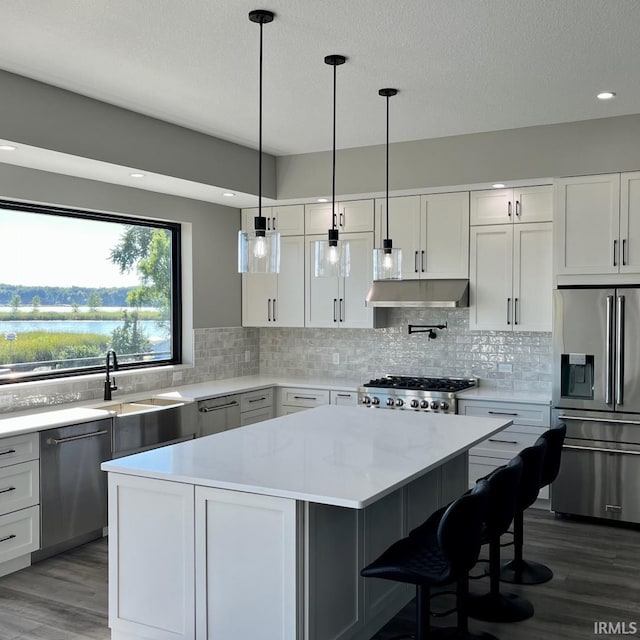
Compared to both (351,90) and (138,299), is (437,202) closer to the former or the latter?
(351,90)

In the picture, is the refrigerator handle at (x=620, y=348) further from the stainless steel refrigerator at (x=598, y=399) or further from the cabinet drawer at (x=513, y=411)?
the cabinet drawer at (x=513, y=411)

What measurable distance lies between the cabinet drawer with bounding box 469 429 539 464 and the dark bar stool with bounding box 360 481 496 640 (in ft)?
8.21

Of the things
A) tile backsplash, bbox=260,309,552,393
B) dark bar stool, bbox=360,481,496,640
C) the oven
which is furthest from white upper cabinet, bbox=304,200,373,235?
dark bar stool, bbox=360,481,496,640

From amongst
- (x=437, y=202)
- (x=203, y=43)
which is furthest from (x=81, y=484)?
(x=437, y=202)

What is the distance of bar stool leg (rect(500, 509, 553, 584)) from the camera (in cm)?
404

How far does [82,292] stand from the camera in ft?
17.6

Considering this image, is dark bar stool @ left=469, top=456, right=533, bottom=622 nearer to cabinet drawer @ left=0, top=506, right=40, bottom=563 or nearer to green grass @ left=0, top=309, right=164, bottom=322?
cabinet drawer @ left=0, top=506, right=40, bottom=563

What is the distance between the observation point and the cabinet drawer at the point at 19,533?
4.06 m

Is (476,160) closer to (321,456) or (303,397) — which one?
(303,397)

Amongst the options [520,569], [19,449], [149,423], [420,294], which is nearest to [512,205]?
[420,294]

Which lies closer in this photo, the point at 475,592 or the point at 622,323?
the point at 475,592

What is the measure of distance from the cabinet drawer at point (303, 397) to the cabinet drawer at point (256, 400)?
0.41ft

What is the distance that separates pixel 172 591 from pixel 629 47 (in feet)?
11.0

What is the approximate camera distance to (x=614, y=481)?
5.01 m
